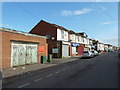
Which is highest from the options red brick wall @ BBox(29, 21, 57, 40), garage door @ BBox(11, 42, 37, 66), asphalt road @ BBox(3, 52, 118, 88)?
red brick wall @ BBox(29, 21, 57, 40)

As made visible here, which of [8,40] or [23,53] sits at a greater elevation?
[8,40]

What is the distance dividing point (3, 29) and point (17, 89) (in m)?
8.75

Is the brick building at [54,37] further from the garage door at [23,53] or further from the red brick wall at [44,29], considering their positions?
the garage door at [23,53]

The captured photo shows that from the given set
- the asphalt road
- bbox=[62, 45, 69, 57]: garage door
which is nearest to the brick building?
bbox=[62, 45, 69, 57]: garage door

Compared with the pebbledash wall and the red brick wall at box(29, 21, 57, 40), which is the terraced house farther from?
the pebbledash wall

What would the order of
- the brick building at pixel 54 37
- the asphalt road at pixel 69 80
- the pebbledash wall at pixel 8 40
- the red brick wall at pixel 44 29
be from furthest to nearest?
1. the red brick wall at pixel 44 29
2. the brick building at pixel 54 37
3. the pebbledash wall at pixel 8 40
4. the asphalt road at pixel 69 80

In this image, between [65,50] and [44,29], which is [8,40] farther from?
[65,50]

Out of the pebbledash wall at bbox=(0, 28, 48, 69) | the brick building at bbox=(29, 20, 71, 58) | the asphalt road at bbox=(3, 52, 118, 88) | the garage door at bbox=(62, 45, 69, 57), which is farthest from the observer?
the garage door at bbox=(62, 45, 69, 57)

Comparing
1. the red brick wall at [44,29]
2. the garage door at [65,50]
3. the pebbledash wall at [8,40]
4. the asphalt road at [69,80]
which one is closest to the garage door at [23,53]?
the pebbledash wall at [8,40]

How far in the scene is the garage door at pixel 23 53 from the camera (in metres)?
15.3

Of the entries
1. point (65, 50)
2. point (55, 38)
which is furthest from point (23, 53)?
point (65, 50)

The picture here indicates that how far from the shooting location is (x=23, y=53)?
16.7 meters

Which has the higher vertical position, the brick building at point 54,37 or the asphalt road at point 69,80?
the brick building at point 54,37

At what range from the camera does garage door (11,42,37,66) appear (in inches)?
603
